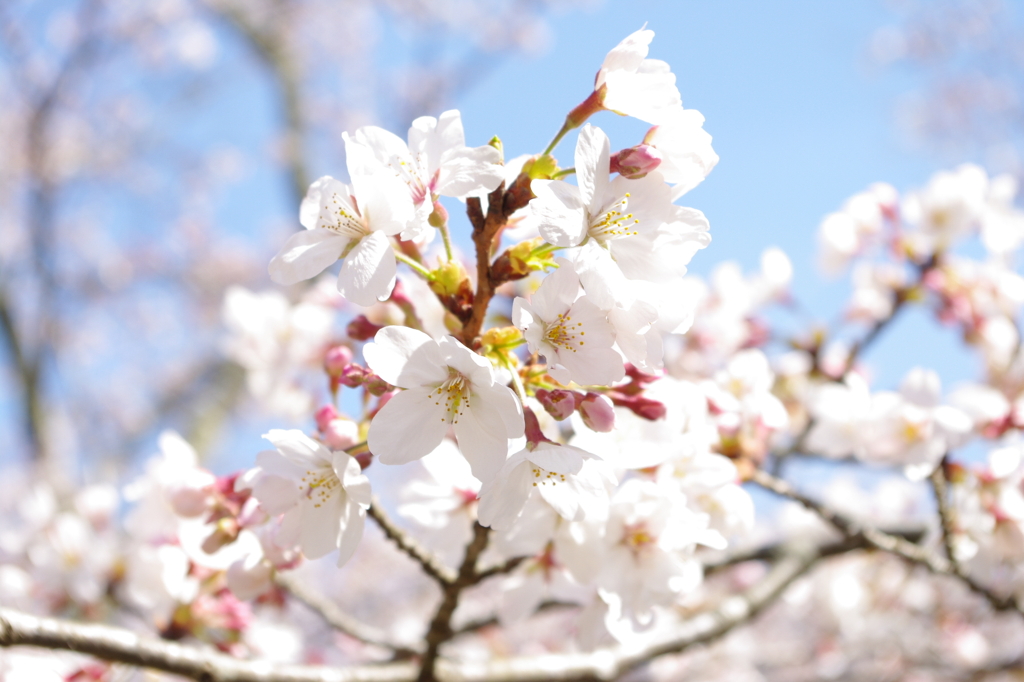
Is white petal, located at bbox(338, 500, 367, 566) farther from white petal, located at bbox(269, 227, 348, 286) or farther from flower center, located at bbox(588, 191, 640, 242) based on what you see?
flower center, located at bbox(588, 191, 640, 242)

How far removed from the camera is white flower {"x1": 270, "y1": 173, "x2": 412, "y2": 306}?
3.00 feet

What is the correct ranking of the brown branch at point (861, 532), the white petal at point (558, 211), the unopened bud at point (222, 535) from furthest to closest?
the brown branch at point (861, 532) → the unopened bud at point (222, 535) → the white petal at point (558, 211)

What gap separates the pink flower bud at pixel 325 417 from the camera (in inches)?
43.7

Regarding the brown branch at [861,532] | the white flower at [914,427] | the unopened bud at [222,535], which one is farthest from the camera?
the white flower at [914,427]

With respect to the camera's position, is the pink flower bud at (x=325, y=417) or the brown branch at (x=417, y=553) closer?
the pink flower bud at (x=325, y=417)

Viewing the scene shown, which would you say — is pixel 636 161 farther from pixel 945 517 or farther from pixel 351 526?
pixel 945 517

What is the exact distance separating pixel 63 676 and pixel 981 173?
3.13 metres

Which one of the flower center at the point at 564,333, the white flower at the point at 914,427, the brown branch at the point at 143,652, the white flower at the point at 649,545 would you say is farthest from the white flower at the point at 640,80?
the brown branch at the point at 143,652

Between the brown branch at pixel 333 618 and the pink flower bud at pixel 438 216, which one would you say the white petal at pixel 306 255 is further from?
the brown branch at pixel 333 618

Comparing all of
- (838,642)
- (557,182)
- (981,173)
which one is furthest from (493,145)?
(838,642)

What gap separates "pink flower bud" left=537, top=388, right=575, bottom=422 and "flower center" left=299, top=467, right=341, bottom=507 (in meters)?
0.34

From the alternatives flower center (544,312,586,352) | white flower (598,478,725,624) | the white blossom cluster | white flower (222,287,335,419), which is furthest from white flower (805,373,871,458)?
white flower (222,287,335,419)

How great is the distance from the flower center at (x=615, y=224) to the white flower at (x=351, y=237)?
264 mm

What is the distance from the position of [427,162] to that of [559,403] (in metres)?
0.40
